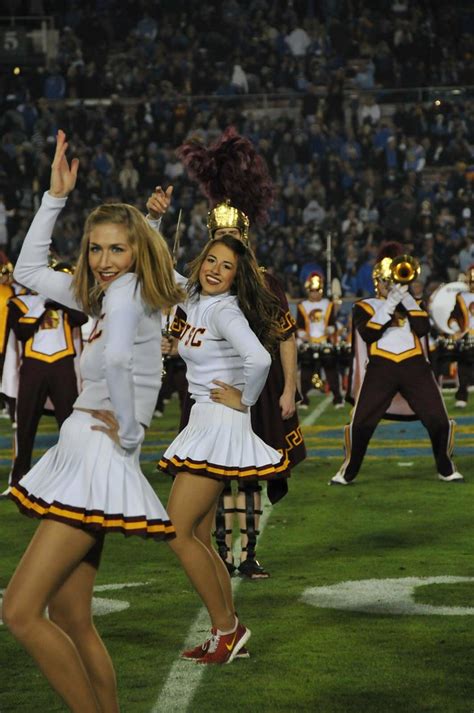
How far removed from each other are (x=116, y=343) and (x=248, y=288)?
5.35ft

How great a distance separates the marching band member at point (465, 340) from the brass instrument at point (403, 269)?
7021 mm

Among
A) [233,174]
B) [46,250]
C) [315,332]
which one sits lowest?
[315,332]

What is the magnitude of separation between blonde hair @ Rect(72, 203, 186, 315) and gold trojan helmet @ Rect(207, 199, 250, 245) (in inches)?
89.6

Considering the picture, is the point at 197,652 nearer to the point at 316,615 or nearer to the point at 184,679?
the point at 184,679

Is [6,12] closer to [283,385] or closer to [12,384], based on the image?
[12,384]

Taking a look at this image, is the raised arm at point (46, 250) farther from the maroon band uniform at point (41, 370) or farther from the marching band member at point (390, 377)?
the marching band member at point (390, 377)

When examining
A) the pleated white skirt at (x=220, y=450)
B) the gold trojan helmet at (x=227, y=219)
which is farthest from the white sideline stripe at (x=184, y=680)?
the gold trojan helmet at (x=227, y=219)

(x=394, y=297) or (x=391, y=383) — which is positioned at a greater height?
(x=394, y=297)

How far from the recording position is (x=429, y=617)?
18.4 feet

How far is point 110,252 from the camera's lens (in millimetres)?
3770

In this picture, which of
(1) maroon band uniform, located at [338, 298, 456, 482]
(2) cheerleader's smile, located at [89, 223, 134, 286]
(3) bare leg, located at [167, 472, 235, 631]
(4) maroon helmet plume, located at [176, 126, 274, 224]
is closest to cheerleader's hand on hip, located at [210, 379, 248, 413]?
(3) bare leg, located at [167, 472, 235, 631]

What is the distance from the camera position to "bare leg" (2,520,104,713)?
3.54 metres

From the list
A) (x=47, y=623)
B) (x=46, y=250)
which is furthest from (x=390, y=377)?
(x=47, y=623)

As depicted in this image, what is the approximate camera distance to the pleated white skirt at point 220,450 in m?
5.02
